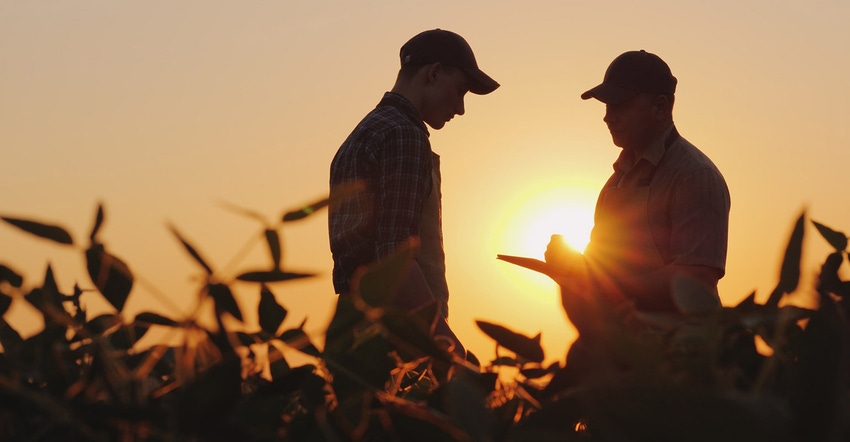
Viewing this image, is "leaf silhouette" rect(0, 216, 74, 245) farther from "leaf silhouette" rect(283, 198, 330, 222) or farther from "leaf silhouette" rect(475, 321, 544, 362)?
"leaf silhouette" rect(475, 321, 544, 362)

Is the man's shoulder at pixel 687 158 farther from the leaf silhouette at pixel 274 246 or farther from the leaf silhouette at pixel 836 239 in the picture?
the leaf silhouette at pixel 274 246

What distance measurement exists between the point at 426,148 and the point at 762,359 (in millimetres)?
3878

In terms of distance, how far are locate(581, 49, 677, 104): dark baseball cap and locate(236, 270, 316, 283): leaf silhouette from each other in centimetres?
493

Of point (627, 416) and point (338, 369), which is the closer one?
point (627, 416)

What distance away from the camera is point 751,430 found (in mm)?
423

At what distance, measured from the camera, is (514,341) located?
0.79m

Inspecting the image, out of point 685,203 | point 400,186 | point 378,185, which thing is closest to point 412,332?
point 400,186

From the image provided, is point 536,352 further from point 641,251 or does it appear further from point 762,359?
point 641,251

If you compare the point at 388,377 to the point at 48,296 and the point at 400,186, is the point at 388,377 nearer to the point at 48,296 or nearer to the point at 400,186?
the point at 48,296

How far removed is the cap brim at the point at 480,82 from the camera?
5086 mm

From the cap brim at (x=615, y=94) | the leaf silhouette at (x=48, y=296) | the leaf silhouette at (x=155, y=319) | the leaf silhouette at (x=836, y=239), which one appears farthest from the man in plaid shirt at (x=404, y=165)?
the leaf silhouette at (x=155, y=319)

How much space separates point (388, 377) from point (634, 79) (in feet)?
16.0

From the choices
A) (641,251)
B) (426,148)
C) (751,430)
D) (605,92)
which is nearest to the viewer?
(751,430)

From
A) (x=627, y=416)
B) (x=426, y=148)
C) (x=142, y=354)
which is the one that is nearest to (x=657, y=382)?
(x=627, y=416)
